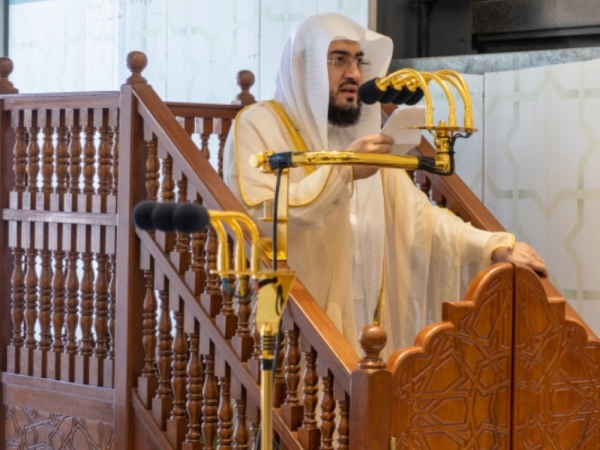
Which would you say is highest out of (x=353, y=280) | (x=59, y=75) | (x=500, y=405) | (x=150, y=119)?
(x=59, y=75)

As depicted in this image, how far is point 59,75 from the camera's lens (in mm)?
7441

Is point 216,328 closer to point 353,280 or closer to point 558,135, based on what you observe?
point 353,280

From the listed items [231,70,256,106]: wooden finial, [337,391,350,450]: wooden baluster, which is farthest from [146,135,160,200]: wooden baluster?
[337,391,350,450]: wooden baluster

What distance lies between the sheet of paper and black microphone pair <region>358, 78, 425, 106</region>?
1.20 ft


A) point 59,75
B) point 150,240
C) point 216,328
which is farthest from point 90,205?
point 59,75

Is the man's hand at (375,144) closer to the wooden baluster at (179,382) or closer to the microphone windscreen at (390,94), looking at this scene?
the microphone windscreen at (390,94)

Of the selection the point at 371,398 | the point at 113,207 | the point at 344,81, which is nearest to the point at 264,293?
the point at 371,398

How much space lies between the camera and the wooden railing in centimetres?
366

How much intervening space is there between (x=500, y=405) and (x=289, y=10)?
9.76 feet

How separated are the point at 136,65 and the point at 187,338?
107 cm

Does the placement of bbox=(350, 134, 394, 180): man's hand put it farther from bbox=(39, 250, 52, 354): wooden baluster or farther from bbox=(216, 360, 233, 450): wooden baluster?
bbox=(39, 250, 52, 354): wooden baluster

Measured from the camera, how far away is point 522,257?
422 cm

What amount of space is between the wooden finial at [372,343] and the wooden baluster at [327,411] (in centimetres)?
16

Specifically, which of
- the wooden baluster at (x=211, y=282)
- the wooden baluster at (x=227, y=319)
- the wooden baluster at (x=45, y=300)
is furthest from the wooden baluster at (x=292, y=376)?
the wooden baluster at (x=45, y=300)
